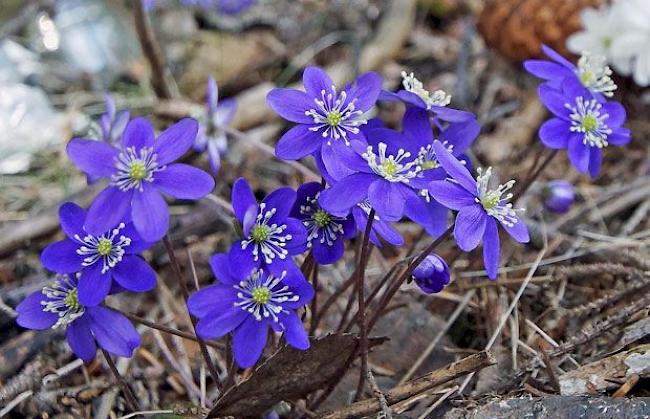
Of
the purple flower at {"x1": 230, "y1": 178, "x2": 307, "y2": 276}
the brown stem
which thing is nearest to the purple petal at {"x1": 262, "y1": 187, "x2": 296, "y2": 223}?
the purple flower at {"x1": 230, "y1": 178, "x2": 307, "y2": 276}

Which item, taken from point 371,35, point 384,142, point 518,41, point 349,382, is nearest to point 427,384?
point 349,382

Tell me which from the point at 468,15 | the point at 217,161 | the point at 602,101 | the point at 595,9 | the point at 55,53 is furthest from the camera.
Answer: the point at 468,15

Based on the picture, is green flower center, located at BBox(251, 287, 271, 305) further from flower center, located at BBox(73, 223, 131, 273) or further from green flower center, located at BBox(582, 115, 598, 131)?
green flower center, located at BBox(582, 115, 598, 131)

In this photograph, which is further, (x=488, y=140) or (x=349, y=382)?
(x=488, y=140)

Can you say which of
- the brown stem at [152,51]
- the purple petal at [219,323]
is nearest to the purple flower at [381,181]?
the purple petal at [219,323]

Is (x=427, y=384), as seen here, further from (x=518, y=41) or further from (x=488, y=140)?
(x=518, y=41)

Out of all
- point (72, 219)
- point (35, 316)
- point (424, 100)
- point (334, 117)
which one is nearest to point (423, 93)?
point (424, 100)
